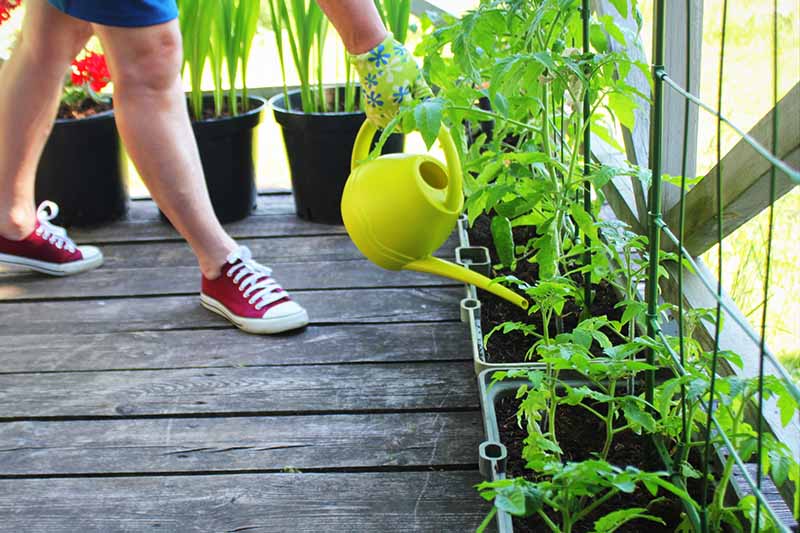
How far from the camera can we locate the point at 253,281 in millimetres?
1823

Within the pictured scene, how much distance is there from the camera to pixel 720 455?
1036 mm

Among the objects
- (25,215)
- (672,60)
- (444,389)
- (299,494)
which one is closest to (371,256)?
(444,389)

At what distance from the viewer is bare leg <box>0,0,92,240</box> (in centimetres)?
172

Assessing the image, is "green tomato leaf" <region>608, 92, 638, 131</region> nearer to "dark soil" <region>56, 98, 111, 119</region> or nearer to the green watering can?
the green watering can

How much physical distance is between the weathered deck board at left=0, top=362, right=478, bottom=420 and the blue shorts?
25.9 inches


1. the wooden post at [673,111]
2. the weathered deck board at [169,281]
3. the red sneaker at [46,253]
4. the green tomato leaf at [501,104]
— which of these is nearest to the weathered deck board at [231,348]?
the weathered deck board at [169,281]

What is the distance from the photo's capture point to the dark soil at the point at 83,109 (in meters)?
2.31

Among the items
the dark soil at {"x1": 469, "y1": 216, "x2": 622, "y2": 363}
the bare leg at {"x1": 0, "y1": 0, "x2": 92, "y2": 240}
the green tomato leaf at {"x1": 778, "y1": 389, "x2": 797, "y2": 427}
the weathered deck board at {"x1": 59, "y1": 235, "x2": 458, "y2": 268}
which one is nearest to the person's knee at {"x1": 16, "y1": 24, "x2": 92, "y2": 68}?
the bare leg at {"x1": 0, "y1": 0, "x2": 92, "y2": 240}

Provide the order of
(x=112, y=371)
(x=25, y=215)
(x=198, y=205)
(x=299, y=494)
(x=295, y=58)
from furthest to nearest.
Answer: (x=295, y=58) < (x=25, y=215) < (x=198, y=205) < (x=112, y=371) < (x=299, y=494)

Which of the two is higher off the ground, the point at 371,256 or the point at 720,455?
the point at 371,256

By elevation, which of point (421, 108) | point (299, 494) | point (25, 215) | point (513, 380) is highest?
point (421, 108)

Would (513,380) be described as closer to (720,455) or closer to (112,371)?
(720,455)

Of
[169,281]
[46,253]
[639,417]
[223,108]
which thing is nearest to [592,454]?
[639,417]

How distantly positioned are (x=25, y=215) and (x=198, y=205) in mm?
506
